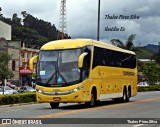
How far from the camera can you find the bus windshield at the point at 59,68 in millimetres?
22188

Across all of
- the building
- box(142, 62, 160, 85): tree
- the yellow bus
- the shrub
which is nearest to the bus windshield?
the yellow bus

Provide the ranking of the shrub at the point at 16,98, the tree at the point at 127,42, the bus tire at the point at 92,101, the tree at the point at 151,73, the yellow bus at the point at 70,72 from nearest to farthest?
1. the yellow bus at the point at 70,72
2. the bus tire at the point at 92,101
3. the shrub at the point at 16,98
4. the tree at the point at 127,42
5. the tree at the point at 151,73

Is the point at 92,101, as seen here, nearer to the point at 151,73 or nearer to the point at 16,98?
the point at 16,98

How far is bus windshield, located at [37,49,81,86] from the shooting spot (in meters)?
Result: 22.2

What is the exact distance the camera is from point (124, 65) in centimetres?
2991

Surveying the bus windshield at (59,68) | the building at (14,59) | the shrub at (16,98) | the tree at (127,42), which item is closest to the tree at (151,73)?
the tree at (127,42)

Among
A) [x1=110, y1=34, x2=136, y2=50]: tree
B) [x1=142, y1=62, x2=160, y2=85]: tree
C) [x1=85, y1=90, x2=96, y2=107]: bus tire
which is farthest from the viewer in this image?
[x1=142, y1=62, x2=160, y2=85]: tree

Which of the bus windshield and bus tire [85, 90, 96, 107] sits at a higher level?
the bus windshield

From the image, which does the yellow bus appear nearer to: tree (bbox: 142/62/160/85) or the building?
the building

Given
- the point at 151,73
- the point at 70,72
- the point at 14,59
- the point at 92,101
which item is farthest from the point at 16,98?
the point at 151,73

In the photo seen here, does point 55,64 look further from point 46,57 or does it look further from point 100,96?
point 100,96

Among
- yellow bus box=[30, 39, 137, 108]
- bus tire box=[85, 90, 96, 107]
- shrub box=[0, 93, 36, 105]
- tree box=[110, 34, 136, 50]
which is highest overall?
tree box=[110, 34, 136, 50]

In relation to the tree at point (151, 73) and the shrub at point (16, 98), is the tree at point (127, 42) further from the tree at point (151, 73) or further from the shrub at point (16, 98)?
the shrub at point (16, 98)

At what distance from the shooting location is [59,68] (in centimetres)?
2227
